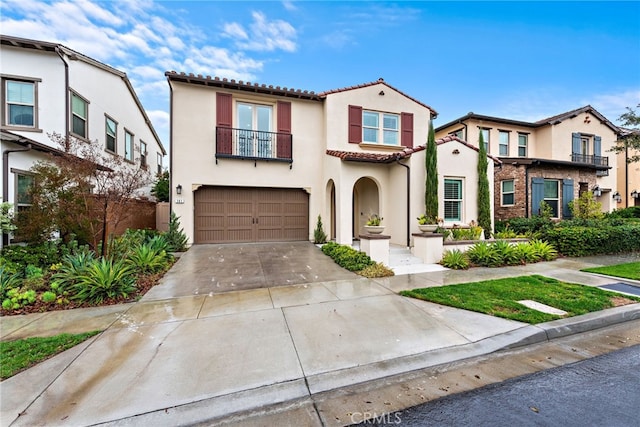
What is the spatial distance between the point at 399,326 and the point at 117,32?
39.8 ft

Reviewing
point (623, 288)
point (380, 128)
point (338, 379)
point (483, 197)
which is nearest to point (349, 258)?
point (338, 379)

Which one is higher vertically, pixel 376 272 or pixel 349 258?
pixel 349 258

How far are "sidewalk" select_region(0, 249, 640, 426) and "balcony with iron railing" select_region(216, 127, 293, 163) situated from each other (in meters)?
7.21

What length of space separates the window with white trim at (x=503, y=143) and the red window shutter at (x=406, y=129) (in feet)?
26.6

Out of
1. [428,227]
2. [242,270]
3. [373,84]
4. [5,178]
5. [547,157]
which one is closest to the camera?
[5,178]

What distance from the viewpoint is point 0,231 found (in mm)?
6598

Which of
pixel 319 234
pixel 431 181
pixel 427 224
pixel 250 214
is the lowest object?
pixel 319 234

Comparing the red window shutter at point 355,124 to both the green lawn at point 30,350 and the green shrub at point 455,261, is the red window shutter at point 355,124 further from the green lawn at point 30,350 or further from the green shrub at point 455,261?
the green lawn at point 30,350

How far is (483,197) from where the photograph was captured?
1077 centimetres

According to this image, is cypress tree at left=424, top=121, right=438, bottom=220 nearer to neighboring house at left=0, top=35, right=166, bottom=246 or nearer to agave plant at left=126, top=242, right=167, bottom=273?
agave plant at left=126, top=242, right=167, bottom=273

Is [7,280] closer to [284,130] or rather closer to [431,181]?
[284,130]

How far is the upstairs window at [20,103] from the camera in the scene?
884cm

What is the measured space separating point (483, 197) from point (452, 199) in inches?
49.0

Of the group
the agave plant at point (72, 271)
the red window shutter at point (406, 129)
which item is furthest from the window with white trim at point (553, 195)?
the agave plant at point (72, 271)
